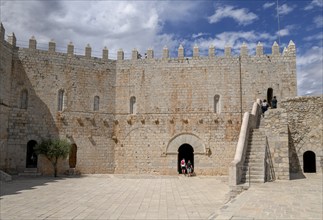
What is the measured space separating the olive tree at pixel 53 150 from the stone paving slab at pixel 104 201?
11.4ft

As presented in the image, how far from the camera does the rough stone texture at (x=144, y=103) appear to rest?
1923 centimetres

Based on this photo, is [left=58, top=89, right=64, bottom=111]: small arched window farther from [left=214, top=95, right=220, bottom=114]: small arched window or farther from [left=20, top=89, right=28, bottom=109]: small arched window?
[left=214, top=95, right=220, bottom=114]: small arched window

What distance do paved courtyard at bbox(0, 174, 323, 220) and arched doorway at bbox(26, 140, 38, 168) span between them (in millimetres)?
5447

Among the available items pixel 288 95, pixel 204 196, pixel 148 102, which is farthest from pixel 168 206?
pixel 288 95

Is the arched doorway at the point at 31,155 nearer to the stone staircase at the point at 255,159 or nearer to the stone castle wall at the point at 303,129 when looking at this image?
the stone staircase at the point at 255,159

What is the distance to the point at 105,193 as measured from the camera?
12203 millimetres

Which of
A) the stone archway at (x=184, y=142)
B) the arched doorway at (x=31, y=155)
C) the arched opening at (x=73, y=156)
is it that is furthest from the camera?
the arched opening at (x=73, y=156)

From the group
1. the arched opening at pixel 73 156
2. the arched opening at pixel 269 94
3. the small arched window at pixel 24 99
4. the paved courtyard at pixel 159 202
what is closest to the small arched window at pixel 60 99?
the small arched window at pixel 24 99

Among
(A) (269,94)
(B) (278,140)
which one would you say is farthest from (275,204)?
(A) (269,94)

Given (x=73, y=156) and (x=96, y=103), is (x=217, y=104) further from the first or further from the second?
(x=73, y=156)

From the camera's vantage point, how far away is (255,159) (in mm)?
12406

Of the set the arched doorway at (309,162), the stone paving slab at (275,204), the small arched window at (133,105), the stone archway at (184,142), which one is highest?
the small arched window at (133,105)

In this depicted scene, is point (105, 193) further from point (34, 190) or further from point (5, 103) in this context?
point (5, 103)

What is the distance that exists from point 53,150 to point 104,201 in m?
8.55
